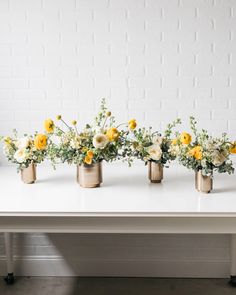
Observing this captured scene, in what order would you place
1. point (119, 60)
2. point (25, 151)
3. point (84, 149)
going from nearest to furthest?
point (84, 149), point (25, 151), point (119, 60)

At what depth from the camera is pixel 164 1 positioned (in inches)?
115

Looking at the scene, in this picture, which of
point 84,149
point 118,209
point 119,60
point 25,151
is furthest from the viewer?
point 119,60

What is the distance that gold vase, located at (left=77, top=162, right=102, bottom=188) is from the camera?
250cm

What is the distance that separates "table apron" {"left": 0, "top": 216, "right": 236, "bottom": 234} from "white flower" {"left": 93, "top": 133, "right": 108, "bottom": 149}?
41 cm

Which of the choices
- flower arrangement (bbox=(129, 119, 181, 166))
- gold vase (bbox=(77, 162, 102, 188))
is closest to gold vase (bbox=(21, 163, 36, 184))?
gold vase (bbox=(77, 162, 102, 188))

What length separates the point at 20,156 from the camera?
254 cm

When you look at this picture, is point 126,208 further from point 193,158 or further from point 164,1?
point 164,1

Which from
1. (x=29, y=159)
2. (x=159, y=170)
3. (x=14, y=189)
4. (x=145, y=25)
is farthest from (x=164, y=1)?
(x=14, y=189)

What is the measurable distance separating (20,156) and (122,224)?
2.43 ft

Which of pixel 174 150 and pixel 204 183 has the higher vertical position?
pixel 174 150

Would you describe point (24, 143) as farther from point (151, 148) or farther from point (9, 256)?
point (9, 256)

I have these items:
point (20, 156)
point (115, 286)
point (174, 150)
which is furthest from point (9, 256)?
point (174, 150)

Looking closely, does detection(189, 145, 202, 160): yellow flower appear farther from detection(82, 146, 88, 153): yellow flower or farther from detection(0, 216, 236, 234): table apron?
detection(82, 146, 88, 153): yellow flower

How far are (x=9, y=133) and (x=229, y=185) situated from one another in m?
1.52
